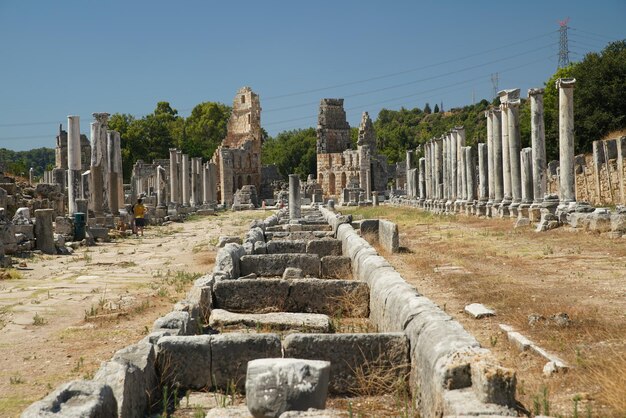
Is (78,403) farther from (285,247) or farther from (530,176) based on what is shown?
(530,176)

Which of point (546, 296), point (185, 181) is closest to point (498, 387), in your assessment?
point (546, 296)

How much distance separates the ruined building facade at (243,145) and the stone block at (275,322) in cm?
5956

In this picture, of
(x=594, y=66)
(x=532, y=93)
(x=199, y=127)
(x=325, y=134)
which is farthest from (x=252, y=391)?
(x=199, y=127)

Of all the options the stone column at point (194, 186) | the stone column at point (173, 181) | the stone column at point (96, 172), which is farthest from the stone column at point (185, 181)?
the stone column at point (96, 172)

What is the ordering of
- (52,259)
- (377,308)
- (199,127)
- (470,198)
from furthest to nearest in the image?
(199,127) < (470,198) < (52,259) < (377,308)

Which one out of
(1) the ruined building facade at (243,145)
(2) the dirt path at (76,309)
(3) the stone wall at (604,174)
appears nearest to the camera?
(2) the dirt path at (76,309)

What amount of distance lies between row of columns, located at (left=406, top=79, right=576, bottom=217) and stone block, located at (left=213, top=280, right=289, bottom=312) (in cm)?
1221

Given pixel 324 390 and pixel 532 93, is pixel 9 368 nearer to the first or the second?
pixel 324 390

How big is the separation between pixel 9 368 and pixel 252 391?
329 cm

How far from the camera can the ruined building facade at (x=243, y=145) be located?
69.1 meters

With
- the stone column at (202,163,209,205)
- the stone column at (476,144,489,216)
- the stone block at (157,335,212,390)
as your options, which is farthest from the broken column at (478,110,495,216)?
the stone column at (202,163,209,205)

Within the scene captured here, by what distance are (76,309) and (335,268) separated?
414cm

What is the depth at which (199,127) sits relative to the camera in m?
96.0

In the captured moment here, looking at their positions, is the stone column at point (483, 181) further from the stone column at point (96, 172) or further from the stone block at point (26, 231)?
the stone block at point (26, 231)
